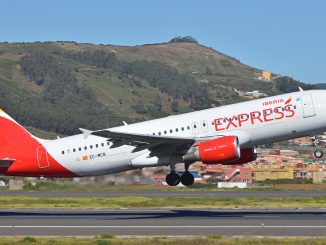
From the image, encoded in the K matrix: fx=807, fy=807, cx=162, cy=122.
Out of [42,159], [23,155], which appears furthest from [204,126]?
[23,155]

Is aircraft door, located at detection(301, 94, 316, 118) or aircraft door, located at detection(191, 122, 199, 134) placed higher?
aircraft door, located at detection(301, 94, 316, 118)

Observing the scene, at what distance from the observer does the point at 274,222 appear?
44.1 m

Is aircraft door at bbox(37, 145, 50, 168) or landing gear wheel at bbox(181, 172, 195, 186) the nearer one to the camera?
aircraft door at bbox(37, 145, 50, 168)

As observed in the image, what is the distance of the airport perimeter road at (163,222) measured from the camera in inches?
1582

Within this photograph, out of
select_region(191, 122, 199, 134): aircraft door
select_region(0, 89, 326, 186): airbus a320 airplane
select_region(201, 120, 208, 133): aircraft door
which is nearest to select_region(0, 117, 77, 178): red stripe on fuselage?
select_region(0, 89, 326, 186): airbus a320 airplane

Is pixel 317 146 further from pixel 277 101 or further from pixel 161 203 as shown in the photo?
pixel 161 203

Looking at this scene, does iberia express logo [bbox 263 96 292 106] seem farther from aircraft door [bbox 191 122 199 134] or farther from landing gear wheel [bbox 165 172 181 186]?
landing gear wheel [bbox 165 172 181 186]

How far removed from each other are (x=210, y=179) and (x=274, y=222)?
2317 inches

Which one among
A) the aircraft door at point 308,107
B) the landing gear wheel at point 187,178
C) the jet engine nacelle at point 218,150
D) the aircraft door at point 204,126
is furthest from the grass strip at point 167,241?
the landing gear wheel at point 187,178

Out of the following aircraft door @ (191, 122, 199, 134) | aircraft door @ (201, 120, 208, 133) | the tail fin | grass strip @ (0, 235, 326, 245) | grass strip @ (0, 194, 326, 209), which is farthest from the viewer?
grass strip @ (0, 194, 326, 209)

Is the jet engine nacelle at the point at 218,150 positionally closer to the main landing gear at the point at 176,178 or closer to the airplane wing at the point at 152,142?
the airplane wing at the point at 152,142

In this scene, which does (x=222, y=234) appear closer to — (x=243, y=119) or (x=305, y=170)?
(x=243, y=119)

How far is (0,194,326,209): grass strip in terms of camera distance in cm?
5872

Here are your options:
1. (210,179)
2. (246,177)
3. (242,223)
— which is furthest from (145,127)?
(246,177)
